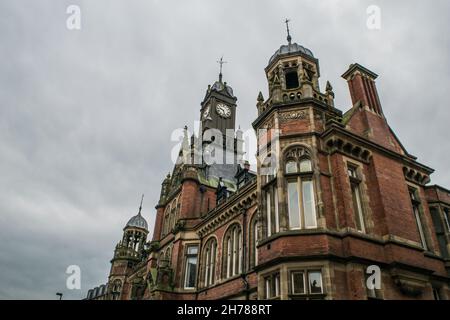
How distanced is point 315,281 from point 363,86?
39.4 feet

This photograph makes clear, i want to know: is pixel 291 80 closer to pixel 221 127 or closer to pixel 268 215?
pixel 268 215

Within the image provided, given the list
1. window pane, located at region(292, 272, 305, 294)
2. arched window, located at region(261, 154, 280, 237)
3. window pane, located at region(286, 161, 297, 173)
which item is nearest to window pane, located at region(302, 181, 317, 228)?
window pane, located at region(286, 161, 297, 173)

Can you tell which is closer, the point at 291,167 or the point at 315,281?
the point at 315,281

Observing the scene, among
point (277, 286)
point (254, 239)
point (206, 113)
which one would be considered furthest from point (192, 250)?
point (206, 113)

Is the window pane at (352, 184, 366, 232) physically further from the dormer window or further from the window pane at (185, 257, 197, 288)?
the window pane at (185, 257, 197, 288)

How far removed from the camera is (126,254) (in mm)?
53500

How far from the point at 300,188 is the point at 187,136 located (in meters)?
25.7

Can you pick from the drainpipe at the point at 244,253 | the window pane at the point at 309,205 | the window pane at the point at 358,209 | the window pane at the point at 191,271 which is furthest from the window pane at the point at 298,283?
the window pane at the point at 191,271

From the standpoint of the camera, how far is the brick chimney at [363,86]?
18.5 meters

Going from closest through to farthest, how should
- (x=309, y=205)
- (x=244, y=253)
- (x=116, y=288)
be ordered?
(x=309, y=205), (x=244, y=253), (x=116, y=288)

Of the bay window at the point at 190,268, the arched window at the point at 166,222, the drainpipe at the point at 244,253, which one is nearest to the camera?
the drainpipe at the point at 244,253

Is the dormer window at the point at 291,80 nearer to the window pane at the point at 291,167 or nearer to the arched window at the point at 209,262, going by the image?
the window pane at the point at 291,167

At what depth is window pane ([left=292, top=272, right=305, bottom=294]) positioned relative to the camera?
12320mm
